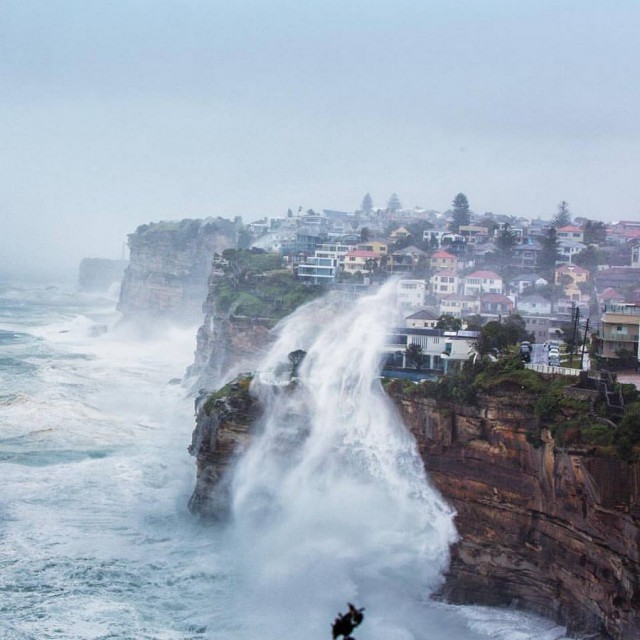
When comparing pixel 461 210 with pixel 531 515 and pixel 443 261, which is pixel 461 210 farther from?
pixel 531 515

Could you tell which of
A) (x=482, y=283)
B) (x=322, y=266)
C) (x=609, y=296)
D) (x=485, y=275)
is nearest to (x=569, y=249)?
(x=485, y=275)

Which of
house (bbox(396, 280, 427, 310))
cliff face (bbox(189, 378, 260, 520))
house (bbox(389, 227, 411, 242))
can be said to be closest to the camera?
cliff face (bbox(189, 378, 260, 520))

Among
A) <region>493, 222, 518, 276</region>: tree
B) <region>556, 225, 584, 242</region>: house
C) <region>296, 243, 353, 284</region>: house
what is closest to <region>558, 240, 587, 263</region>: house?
<region>556, 225, 584, 242</region>: house

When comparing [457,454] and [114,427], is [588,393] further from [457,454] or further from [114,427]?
[114,427]

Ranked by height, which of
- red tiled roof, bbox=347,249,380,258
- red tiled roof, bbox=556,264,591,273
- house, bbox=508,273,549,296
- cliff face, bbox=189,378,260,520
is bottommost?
cliff face, bbox=189,378,260,520

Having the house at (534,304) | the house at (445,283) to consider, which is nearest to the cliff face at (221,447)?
the house at (534,304)

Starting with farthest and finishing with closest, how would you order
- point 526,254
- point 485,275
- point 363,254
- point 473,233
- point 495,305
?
point 473,233 → point 363,254 → point 526,254 → point 485,275 → point 495,305

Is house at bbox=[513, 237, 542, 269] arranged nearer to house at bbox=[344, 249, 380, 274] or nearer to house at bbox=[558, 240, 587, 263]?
house at bbox=[558, 240, 587, 263]
